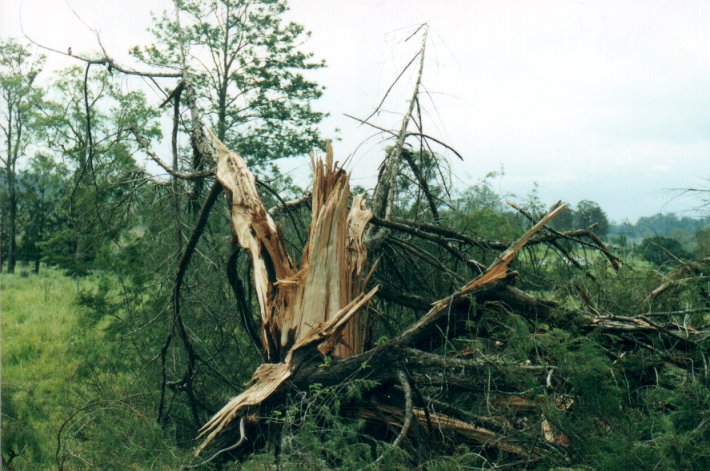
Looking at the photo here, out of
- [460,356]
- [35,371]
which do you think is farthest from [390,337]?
[35,371]

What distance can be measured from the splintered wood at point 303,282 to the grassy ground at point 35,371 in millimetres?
1418

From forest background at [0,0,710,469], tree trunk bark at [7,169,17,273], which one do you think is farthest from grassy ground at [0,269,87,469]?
tree trunk bark at [7,169,17,273]

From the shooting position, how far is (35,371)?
787cm

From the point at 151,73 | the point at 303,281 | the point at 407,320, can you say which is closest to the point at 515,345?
the point at 303,281

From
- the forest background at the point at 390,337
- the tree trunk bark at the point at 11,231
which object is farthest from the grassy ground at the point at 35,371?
the tree trunk bark at the point at 11,231

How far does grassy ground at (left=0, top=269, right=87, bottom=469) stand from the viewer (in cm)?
484

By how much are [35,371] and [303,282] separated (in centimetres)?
489

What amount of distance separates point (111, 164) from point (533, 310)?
3.84 m

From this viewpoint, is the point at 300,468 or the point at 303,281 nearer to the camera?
the point at 300,468

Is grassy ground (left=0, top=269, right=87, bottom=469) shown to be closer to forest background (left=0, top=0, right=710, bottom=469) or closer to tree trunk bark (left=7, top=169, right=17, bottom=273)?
forest background (left=0, top=0, right=710, bottom=469)

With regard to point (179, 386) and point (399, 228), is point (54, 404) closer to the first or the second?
point (179, 386)

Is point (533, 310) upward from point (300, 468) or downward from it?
upward

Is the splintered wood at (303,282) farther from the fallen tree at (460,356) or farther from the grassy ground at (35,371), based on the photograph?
the grassy ground at (35,371)

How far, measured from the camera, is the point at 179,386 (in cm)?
552
